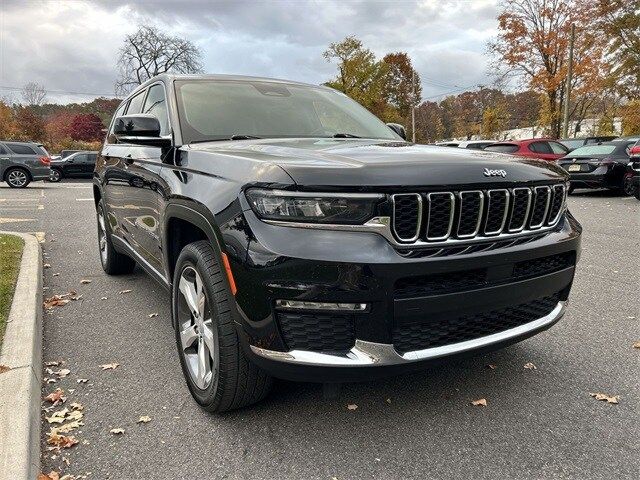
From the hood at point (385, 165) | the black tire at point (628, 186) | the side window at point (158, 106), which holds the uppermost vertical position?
the side window at point (158, 106)

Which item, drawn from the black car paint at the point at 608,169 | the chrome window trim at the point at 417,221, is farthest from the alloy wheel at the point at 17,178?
the chrome window trim at the point at 417,221

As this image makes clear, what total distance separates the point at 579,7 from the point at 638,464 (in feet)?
108

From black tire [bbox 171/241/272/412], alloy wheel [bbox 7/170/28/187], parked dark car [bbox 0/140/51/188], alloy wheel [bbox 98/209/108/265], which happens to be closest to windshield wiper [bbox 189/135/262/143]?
black tire [bbox 171/241/272/412]

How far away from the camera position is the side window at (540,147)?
1438 cm

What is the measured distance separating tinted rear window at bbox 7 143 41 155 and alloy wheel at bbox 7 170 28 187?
0.71 metres

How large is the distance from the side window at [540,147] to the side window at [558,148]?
22 centimetres

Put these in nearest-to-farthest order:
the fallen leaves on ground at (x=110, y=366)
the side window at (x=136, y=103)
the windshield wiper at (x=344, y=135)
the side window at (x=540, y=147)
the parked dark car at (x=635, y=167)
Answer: the fallen leaves on ground at (x=110, y=366) < the windshield wiper at (x=344, y=135) < the side window at (x=136, y=103) < the parked dark car at (x=635, y=167) < the side window at (x=540, y=147)

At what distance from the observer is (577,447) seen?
2295mm

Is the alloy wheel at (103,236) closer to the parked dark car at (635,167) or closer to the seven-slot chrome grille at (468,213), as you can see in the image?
the seven-slot chrome grille at (468,213)

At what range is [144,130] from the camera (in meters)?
3.11

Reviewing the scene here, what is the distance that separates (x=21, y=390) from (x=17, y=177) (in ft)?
64.3

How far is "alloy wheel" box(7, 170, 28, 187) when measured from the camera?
62.4 feet

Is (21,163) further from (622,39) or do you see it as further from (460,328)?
(622,39)

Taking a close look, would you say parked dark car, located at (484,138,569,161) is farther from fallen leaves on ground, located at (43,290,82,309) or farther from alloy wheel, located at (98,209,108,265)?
fallen leaves on ground, located at (43,290,82,309)
